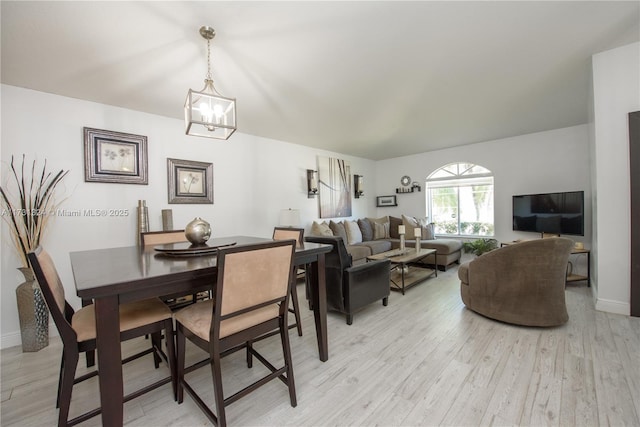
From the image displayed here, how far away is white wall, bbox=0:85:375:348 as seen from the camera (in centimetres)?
245

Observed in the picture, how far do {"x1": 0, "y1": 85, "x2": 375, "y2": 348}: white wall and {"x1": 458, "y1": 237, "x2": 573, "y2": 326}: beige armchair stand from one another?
323 cm

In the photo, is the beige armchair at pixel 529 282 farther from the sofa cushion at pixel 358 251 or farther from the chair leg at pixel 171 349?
the chair leg at pixel 171 349

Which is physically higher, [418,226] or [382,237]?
[418,226]

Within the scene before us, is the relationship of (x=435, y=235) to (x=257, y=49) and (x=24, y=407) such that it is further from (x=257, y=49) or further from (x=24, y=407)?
(x=24, y=407)

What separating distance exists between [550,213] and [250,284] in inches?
196

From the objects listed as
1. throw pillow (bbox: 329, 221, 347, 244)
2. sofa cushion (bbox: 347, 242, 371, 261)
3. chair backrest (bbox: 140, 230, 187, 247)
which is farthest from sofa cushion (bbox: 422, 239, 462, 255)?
chair backrest (bbox: 140, 230, 187, 247)

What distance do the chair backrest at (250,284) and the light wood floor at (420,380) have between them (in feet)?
1.95

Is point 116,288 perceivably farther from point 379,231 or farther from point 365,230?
point 379,231

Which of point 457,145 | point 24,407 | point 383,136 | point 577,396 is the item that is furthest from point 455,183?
point 24,407

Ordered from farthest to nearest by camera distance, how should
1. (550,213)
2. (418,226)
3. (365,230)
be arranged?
(365,230)
(418,226)
(550,213)

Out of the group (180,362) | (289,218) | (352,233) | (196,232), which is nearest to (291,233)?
(196,232)

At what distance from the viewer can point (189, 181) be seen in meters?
3.50

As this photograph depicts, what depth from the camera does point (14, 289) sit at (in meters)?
2.46

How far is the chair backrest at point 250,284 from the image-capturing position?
4.21 ft
